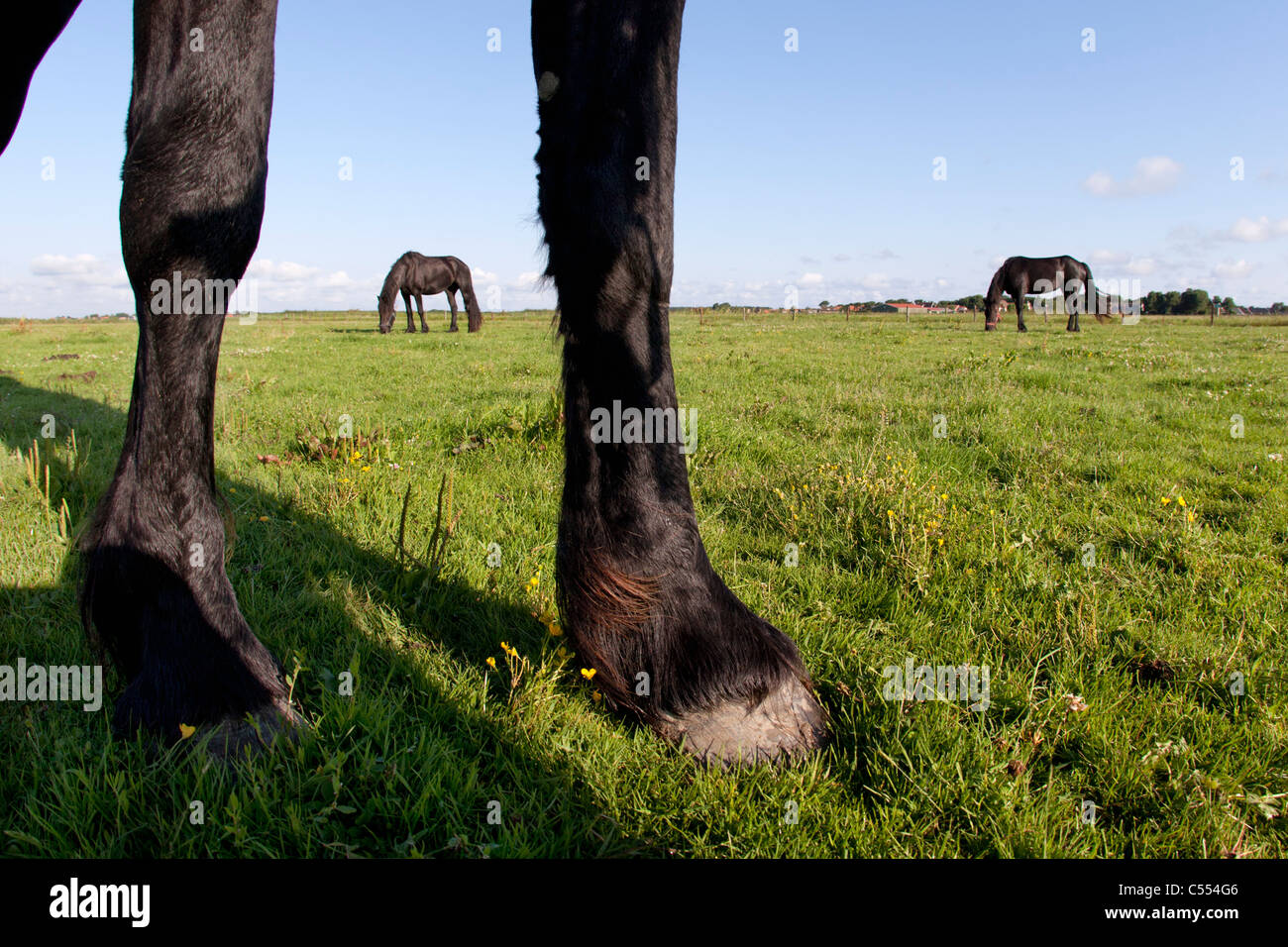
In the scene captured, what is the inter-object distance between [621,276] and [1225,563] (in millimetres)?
3172

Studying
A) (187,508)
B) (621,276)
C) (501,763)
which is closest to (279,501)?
(187,508)

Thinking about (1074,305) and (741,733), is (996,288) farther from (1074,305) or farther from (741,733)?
(741,733)

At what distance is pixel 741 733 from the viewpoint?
1832mm

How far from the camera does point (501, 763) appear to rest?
183cm

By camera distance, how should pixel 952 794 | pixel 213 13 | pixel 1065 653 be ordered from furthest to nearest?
pixel 1065 653 → pixel 952 794 → pixel 213 13

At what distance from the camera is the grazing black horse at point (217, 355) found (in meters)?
1.56

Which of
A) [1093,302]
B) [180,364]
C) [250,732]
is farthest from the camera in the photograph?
[1093,302]

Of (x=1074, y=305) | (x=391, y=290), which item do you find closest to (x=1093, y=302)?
(x=1074, y=305)

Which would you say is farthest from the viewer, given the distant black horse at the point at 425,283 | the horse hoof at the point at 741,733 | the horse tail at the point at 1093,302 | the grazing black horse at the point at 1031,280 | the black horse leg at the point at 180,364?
the horse tail at the point at 1093,302

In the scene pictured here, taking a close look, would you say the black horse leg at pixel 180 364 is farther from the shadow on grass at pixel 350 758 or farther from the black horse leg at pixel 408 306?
the black horse leg at pixel 408 306

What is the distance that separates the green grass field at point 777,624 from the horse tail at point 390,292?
62.2ft

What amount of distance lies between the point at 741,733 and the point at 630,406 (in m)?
0.87

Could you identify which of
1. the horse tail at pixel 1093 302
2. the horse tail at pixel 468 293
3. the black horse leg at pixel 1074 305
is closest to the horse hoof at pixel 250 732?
the horse tail at pixel 468 293

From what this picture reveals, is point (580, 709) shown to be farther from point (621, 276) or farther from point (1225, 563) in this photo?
point (1225, 563)
